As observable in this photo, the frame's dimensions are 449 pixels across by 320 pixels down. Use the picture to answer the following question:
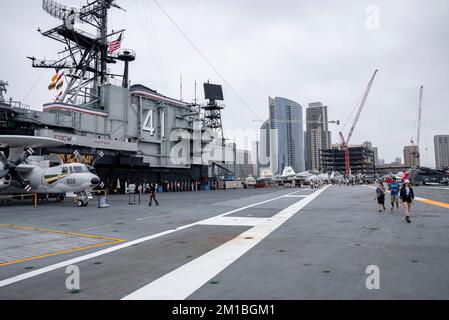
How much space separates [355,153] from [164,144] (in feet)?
530

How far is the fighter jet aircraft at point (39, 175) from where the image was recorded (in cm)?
2250

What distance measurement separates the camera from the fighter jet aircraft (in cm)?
2250

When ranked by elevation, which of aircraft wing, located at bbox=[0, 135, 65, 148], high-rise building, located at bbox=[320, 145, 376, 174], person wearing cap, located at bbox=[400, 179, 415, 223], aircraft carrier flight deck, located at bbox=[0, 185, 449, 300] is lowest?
aircraft carrier flight deck, located at bbox=[0, 185, 449, 300]

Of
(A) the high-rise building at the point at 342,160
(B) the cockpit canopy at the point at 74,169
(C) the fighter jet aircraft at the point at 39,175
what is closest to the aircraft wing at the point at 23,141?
(C) the fighter jet aircraft at the point at 39,175

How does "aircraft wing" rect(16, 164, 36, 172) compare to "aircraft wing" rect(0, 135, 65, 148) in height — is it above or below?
below

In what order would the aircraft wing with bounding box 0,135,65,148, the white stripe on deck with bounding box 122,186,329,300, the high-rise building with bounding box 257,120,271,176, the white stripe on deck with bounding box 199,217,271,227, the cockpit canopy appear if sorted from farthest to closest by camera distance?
1. the high-rise building with bounding box 257,120,271,176
2. the cockpit canopy
3. the aircraft wing with bounding box 0,135,65,148
4. the white stripe on deck with bounding box 199,217,271,227
5. the white stripe on deck with bounding box 122,186,329,300

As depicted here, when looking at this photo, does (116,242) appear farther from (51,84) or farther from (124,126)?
(51,84)

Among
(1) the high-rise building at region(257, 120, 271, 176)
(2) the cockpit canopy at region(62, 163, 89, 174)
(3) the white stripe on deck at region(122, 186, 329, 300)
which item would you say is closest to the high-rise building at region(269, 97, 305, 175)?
(1) the high-rise building at region(257, 120, 271, 176)

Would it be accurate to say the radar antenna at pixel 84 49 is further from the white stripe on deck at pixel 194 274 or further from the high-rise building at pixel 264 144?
the high-rise building at pixel 264 144

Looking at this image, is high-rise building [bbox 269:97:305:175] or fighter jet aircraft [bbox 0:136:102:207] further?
high-rise building [bbox 269:97:305:175]

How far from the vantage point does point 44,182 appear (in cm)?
2427

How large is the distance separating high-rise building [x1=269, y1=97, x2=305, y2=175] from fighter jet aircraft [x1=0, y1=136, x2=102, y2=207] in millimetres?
110644

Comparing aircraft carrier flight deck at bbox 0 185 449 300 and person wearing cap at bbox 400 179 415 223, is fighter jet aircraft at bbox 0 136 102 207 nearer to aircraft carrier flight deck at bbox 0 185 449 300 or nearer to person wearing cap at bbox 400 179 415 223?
aircraft carrier flight deck at bbox 0 185 449 300

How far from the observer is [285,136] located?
157625 millimetres
